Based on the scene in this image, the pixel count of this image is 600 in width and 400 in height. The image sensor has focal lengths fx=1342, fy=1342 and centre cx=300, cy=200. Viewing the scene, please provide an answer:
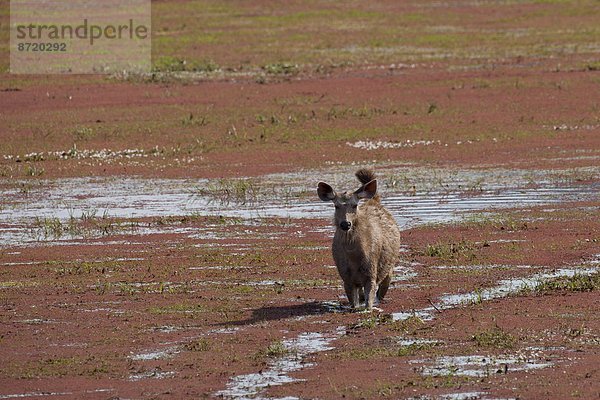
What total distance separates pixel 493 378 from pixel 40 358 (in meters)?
3.96

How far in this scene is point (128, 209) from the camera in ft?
68.9

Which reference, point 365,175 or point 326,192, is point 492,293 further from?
point 326,192

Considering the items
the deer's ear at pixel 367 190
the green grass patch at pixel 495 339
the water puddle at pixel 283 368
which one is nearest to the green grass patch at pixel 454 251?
the deer's ear at pixel 367 190

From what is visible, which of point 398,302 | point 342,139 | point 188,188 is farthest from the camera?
point 342,139

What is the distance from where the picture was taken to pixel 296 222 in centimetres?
1917

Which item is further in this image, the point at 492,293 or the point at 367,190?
the point at 367,190

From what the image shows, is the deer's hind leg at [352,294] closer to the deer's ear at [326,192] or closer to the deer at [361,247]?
the deer at [361,247]

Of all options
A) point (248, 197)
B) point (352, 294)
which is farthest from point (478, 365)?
point (248, 197)

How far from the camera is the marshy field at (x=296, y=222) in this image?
36.3 ft

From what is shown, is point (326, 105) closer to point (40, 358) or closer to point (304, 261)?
point (304, 261)

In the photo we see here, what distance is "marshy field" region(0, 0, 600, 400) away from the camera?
→ 1106 centimetres

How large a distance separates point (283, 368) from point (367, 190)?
3543 millimetres

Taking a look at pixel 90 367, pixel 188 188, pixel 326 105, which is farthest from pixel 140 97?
pixel 90 367

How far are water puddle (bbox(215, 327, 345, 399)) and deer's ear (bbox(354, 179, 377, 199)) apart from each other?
1915 millimetres
